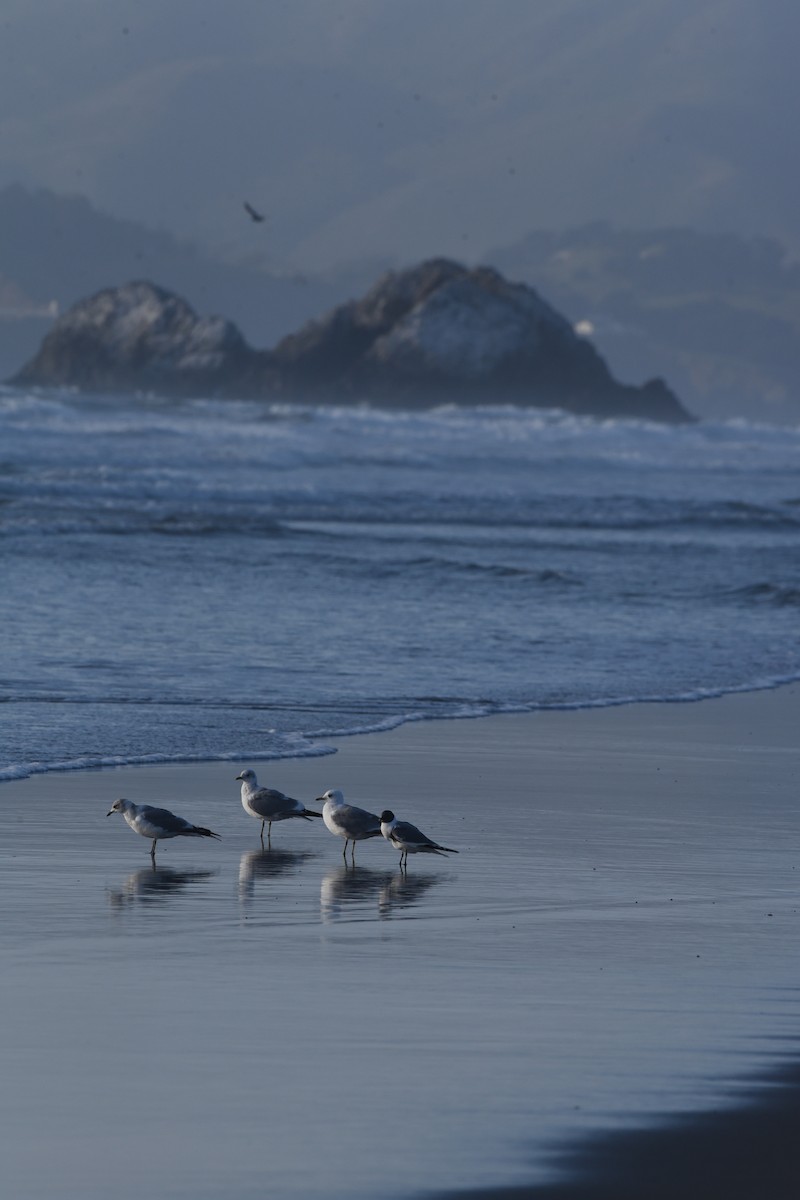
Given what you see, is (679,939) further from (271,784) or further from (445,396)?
(445,396)

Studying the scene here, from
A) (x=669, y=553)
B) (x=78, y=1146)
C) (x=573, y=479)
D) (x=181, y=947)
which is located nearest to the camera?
(x=78, y=1146)

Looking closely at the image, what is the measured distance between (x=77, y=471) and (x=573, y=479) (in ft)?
45.6

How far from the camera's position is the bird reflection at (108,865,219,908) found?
664cm

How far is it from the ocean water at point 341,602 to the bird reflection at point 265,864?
5.84ft

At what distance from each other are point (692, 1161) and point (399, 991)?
4.88 feet

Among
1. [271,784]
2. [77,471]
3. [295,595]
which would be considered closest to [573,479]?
[77,471]

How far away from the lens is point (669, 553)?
2458cm

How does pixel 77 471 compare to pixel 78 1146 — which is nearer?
pixel 78 1146

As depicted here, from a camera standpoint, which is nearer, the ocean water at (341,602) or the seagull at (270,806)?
the seagull at (270,806)

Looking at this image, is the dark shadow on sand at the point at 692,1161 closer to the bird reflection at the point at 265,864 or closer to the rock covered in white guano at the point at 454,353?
the bird reflection at the point at 265,864

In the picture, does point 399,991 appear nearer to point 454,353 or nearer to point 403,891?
point 403,891

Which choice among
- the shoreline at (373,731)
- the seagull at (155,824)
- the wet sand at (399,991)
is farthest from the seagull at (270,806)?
the shoreline at (373,731)

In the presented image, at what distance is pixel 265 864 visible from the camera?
7.46 metres

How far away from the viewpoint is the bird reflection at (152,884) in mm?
6637
